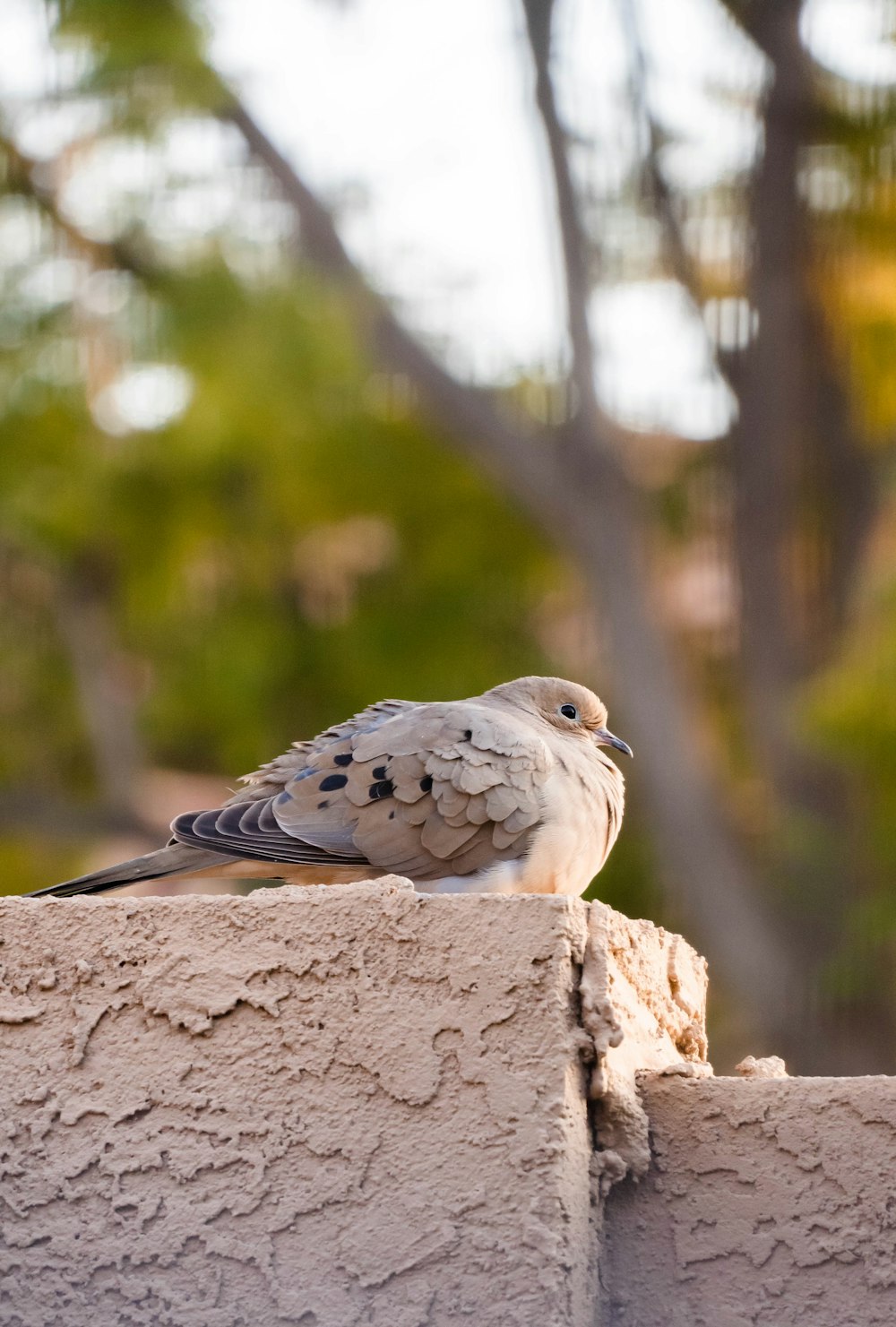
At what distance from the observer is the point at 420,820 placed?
11.0ft

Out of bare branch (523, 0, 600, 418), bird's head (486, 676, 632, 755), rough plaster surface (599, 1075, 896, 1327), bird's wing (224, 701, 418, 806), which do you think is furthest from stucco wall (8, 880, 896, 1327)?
bare branch (523, 0, 600, 418)

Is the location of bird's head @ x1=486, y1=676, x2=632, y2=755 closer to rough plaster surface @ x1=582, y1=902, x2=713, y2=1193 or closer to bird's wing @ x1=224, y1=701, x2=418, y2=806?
bird's wing @ x1=224, y1=701, x2=418, y2=806

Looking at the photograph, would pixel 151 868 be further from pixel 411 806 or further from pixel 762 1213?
pixel 762 1213

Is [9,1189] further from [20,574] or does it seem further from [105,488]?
[20,574]

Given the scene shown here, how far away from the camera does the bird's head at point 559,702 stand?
4.02 metres

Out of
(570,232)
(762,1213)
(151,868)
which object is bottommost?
(762,1213)

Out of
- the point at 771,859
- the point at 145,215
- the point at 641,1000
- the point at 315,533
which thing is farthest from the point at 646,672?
the point at 641,1000

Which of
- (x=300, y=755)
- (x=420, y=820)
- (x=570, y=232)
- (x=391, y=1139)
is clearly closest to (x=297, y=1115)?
(x=391, y=1139)

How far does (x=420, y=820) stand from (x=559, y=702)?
81cm

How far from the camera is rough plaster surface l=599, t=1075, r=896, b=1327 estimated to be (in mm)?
2350

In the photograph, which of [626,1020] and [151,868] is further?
[151,868]

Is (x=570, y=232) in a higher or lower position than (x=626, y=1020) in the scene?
higher

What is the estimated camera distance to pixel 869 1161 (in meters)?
2.38

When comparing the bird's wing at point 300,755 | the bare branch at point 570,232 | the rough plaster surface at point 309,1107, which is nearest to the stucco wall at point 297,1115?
the rough plaster surface at point 309,1107
